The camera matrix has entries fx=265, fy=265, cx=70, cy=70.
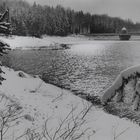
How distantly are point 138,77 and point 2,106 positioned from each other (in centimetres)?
1095

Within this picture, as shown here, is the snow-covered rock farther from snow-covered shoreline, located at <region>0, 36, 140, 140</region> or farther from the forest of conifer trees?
the forest of conifer trees

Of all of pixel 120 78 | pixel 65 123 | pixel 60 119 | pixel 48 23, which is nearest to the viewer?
pixel 120 78

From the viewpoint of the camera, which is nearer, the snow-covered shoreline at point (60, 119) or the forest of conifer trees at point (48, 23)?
the snow-covered shoreline at point (60, 119)

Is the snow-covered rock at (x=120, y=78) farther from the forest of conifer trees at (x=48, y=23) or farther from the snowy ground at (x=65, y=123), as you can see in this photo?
the forest of conifer trees at (x=48, y=23)

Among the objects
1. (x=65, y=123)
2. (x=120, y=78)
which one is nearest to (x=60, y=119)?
(x=65, y=123)

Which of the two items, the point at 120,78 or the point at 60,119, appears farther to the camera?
the point at 60,119

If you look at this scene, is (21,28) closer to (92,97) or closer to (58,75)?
(58,75)

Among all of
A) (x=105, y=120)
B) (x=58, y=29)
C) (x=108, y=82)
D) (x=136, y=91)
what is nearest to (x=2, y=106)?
(x=105, y=120)

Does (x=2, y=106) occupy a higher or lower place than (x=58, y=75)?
higher

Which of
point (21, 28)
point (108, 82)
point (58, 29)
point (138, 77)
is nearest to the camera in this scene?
point (138, 77)

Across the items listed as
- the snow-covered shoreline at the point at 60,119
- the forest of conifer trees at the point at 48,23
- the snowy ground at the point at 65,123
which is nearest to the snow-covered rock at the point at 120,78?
the snow-covered shoreline at the point at 60,119

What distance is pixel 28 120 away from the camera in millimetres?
13227

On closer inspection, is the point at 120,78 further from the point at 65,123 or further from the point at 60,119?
the point at 65,123

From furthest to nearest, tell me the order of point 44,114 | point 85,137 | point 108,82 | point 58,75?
point 58,75, point 108,82, point 44,114, point 85,137
